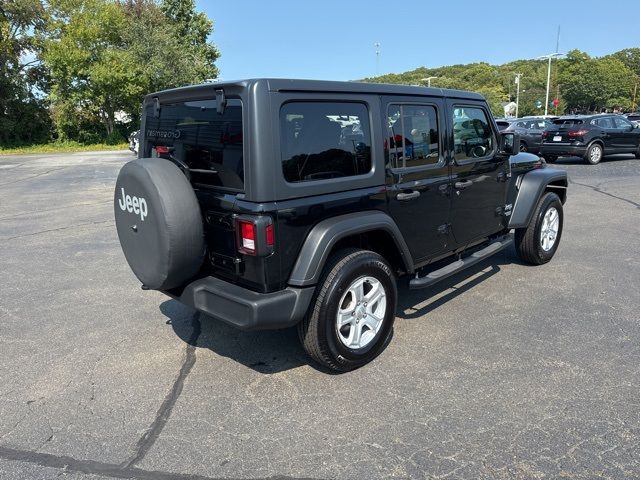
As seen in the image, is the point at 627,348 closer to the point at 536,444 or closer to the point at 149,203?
the point at 536,444

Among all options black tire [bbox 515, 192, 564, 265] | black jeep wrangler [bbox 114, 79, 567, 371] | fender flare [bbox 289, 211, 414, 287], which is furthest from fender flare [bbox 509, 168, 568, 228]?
fender flare [bbox 289, 211, 414, 287]

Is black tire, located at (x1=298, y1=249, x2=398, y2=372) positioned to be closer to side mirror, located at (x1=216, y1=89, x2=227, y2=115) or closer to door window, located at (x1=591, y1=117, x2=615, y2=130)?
side mirror, located at (x1=216, y1=89, x2=227, y2=115)

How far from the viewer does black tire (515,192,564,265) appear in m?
5.39

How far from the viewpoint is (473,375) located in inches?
131

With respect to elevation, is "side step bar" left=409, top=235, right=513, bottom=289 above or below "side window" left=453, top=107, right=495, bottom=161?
below

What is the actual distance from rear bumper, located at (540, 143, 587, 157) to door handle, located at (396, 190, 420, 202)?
14584 millimetres

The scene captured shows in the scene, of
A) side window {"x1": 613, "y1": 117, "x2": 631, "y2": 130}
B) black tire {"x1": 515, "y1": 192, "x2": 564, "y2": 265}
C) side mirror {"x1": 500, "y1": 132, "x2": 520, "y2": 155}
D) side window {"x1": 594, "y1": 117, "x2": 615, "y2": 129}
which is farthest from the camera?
side window {"x1": 613, "y1": 117, "x2": 631, "y2": 130}

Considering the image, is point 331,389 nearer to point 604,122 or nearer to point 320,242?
point 320,242

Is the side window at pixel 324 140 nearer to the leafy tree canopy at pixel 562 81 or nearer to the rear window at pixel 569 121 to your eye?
the rear window at pixel 569 121

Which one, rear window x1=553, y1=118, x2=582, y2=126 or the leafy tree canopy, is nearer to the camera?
rear window x1=553, y1=118, x2=582, y2=126

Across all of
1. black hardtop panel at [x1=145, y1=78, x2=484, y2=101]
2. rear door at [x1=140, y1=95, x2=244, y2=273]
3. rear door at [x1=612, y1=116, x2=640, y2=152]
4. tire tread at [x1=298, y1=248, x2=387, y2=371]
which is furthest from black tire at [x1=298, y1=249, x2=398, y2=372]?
rear door at [x1=612, y1=116, x2=640, y2=152]

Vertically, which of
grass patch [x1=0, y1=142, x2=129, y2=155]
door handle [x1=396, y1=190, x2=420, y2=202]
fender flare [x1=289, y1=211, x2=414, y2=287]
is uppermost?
grass patch [x1=0, y1=142, x2=129, y2=155]

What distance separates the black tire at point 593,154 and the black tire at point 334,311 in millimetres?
15362

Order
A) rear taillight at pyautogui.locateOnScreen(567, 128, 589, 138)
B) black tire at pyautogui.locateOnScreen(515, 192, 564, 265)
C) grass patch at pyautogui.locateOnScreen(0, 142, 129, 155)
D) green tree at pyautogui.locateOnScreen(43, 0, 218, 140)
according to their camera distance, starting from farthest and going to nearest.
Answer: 1. grass patch at pyautogui.locateOnScreen(0, 142, 129, 155)
2. green tree at pyautogui.locateOnScreen(43, 0, 218, 140)
3. rear taillight at pyautogui.locateOnScreen(567, 128, 589, 138)
4. black tire at pyautogui.locateOnScreen(515, 192, 564, 265)
